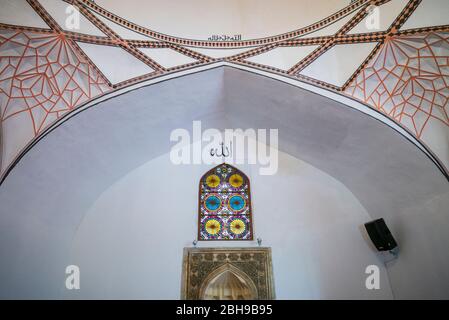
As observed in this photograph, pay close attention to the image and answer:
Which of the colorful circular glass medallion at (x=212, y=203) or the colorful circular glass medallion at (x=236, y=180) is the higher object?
the colorful circular glass medallion at (x=236, y=180)

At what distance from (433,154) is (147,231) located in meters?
5.14

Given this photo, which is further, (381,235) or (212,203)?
(212,203)

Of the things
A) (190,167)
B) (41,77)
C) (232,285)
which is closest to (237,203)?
(190,167)

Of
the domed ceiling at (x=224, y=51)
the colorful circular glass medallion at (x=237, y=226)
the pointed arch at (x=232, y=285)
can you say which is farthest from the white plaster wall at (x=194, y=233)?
the domed ceiling at (x=224, y=51)

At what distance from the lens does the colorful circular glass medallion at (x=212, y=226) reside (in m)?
6.47

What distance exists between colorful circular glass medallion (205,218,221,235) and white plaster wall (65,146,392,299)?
0.28m

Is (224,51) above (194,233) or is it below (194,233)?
above

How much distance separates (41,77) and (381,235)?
6.35 meters

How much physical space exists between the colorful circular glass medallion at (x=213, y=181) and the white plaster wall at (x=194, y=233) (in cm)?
23

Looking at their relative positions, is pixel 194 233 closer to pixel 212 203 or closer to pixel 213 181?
pixel 212 203

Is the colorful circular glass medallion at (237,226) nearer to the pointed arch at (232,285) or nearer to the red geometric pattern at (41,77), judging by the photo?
the pointed arch at (232,285)

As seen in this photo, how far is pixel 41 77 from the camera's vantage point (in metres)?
5.08

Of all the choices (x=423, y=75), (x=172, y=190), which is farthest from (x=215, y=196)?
(x=423, y=75)
